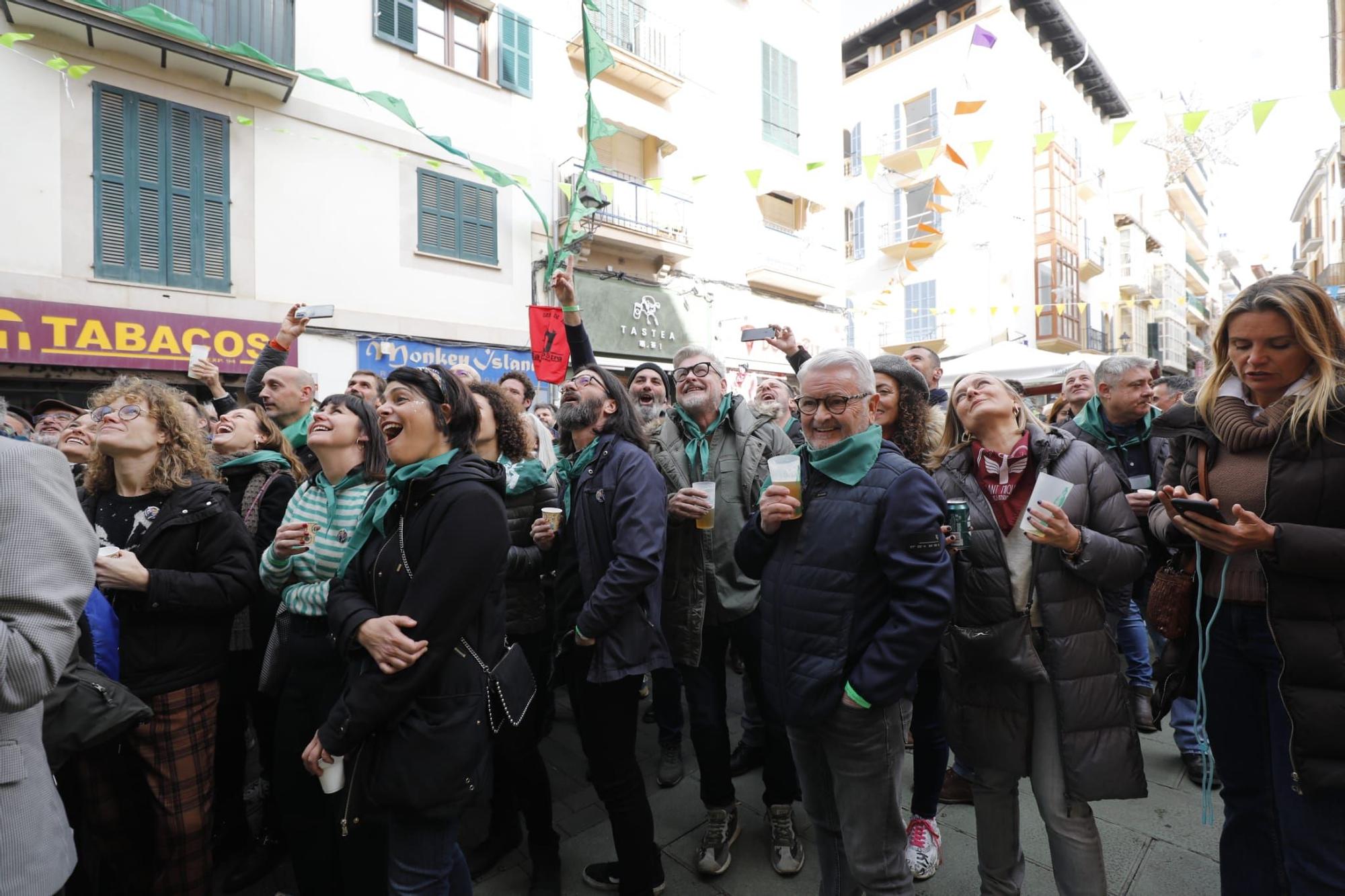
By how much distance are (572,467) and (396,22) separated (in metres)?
10.4

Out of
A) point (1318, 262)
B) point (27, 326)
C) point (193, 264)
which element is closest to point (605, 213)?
point (193, 264)

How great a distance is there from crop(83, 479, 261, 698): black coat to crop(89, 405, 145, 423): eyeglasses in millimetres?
318

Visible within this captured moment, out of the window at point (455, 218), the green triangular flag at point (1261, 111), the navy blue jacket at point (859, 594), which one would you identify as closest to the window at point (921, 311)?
the window at point (455, 218)

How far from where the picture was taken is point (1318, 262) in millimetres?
31125

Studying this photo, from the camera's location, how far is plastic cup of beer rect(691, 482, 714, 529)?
2666 millimetres

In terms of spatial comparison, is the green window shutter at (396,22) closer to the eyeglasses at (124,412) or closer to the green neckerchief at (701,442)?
the eyeglasses at (124,412)

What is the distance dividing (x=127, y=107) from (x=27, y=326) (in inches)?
116

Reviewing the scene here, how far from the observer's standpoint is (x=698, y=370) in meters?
3.23

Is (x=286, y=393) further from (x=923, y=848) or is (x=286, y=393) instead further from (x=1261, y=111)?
(x=1261, y=111)

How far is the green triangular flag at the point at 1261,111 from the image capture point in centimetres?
588

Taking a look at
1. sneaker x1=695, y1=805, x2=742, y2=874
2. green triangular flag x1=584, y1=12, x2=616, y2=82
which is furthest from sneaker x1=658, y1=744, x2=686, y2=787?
green triangular flag x1=584, y1=12, x2=616, y2=82

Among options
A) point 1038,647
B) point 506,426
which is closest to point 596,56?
point 506,426

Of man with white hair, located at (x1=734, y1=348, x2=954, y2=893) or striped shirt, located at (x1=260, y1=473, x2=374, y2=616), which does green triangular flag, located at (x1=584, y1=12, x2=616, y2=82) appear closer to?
striped shirt, located at (x1=260, y1=473, x2=374, y2=616)

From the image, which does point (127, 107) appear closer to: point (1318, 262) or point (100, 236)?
point (100, 236)
